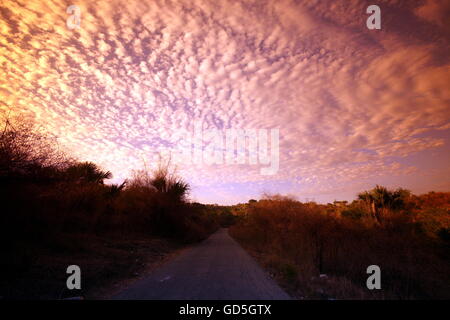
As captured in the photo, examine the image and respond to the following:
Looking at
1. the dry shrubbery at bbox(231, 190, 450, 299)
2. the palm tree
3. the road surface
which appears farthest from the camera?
the palm tree

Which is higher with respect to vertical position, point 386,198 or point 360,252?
point 386,198

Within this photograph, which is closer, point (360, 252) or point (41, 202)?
point (41, 202)

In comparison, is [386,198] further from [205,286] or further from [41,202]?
[41,202]

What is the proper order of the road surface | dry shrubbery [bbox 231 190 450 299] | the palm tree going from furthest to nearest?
the palm tree < dry shrubbery [bbox 231 190 450 299] < the road surface

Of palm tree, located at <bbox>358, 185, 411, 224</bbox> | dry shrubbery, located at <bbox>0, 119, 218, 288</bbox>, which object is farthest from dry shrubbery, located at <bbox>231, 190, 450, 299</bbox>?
dry shrubbery, located at <bbox>0, 119, 218, 288</bbox>

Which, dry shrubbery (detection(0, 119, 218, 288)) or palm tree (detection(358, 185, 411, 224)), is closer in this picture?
dry shrubbery (detection(0, 119, 218, 288))

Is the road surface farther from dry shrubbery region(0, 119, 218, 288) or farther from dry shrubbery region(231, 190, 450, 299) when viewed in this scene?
dry shrubbery region(0, 119, 218, 288)

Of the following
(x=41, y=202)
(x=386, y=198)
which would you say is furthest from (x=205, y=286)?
A: (x=386, y=198)

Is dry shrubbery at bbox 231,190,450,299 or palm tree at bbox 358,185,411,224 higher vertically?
palm tree at bbox 358,185,411,224

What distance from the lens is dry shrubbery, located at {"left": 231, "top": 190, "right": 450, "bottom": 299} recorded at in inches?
283

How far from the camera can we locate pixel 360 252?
418 inches

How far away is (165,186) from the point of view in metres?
18.9
